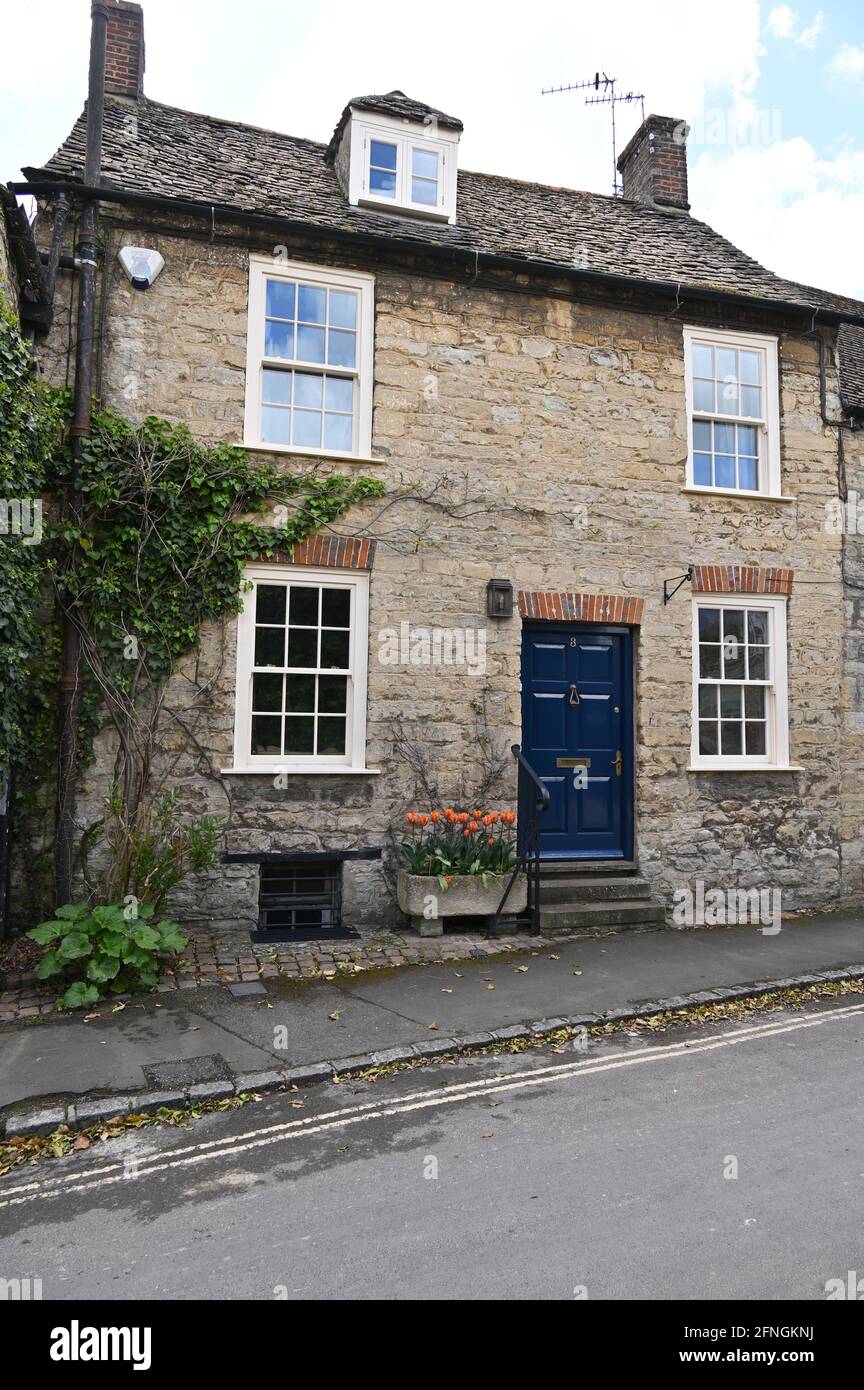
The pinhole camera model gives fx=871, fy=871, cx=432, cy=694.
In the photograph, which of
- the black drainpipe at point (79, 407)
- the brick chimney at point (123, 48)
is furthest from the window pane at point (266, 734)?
the brick chimney at point (123, 48)

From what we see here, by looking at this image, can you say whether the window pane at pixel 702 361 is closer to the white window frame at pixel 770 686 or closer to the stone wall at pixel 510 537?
→ the stone wall at pixel 510 537

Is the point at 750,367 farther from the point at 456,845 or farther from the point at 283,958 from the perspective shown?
the point at 283,958

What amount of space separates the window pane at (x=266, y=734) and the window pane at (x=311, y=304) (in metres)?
4.03

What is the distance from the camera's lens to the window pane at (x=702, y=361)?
396 inches

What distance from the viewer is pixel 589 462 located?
9.48 m

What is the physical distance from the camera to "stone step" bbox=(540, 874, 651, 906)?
28.7ft

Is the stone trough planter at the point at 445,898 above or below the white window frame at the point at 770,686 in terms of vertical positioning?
below

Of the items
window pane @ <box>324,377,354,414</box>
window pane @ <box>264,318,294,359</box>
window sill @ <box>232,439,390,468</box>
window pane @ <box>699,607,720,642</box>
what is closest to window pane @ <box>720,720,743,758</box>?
window pane @ <box>699,607,720,642</box>

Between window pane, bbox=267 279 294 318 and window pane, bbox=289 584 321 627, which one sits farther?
window pane, bbox=267 279 294 318

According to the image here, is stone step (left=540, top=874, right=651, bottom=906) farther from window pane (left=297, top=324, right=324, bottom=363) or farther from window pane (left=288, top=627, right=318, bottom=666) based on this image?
window pane (left=297, top=324, right=324, bottom=363)

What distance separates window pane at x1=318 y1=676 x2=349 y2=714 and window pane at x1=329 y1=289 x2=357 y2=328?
3.62 metres

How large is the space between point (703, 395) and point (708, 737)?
395cm
